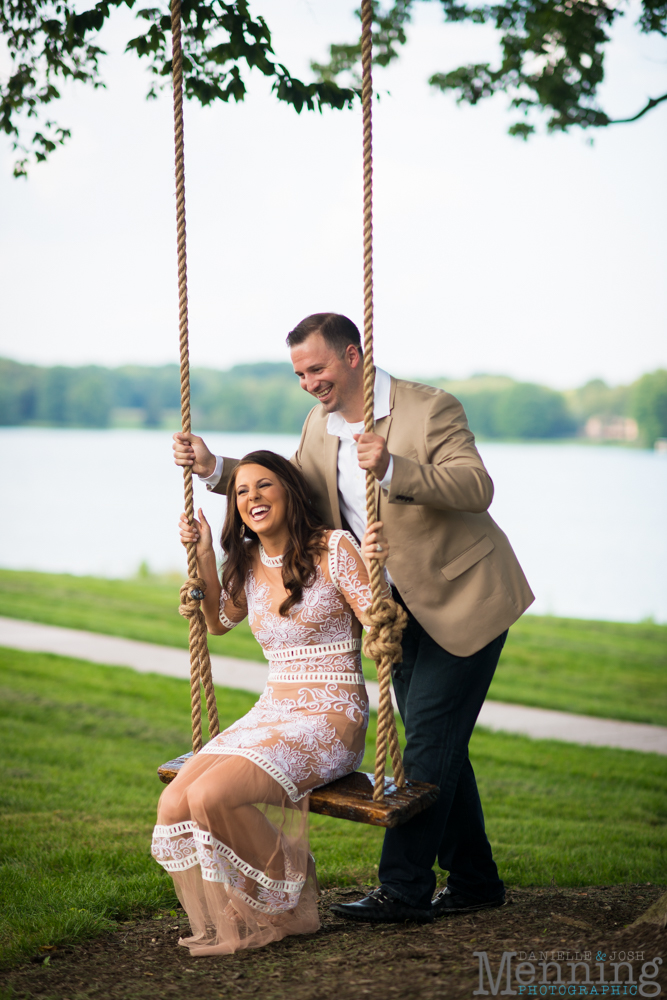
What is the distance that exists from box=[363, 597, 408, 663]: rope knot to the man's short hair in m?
0.89

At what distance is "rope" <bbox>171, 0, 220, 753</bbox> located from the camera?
122 inches

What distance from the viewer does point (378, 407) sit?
3191 millimetres

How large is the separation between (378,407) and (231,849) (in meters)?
1.48

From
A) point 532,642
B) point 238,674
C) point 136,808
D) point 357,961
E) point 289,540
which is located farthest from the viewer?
point 532,642

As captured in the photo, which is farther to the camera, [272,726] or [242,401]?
[242,401]

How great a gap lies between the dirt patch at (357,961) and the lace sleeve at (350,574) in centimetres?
102

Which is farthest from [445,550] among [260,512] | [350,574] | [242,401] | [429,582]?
[242,401]

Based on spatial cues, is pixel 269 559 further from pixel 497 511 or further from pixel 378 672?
pixel 497 511

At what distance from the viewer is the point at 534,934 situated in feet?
9.48

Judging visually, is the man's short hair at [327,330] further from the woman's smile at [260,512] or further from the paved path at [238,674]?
the paved path at [238,674]

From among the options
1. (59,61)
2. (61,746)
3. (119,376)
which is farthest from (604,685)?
(119,376)

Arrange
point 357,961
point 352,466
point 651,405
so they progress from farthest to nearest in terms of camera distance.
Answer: point 651,405 < point 352,466 < point 357,961

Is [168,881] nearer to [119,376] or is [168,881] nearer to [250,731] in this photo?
[250,731]

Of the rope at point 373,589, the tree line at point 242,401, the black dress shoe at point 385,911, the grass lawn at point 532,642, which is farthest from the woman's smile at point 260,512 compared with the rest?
the tree line at point 242,401
